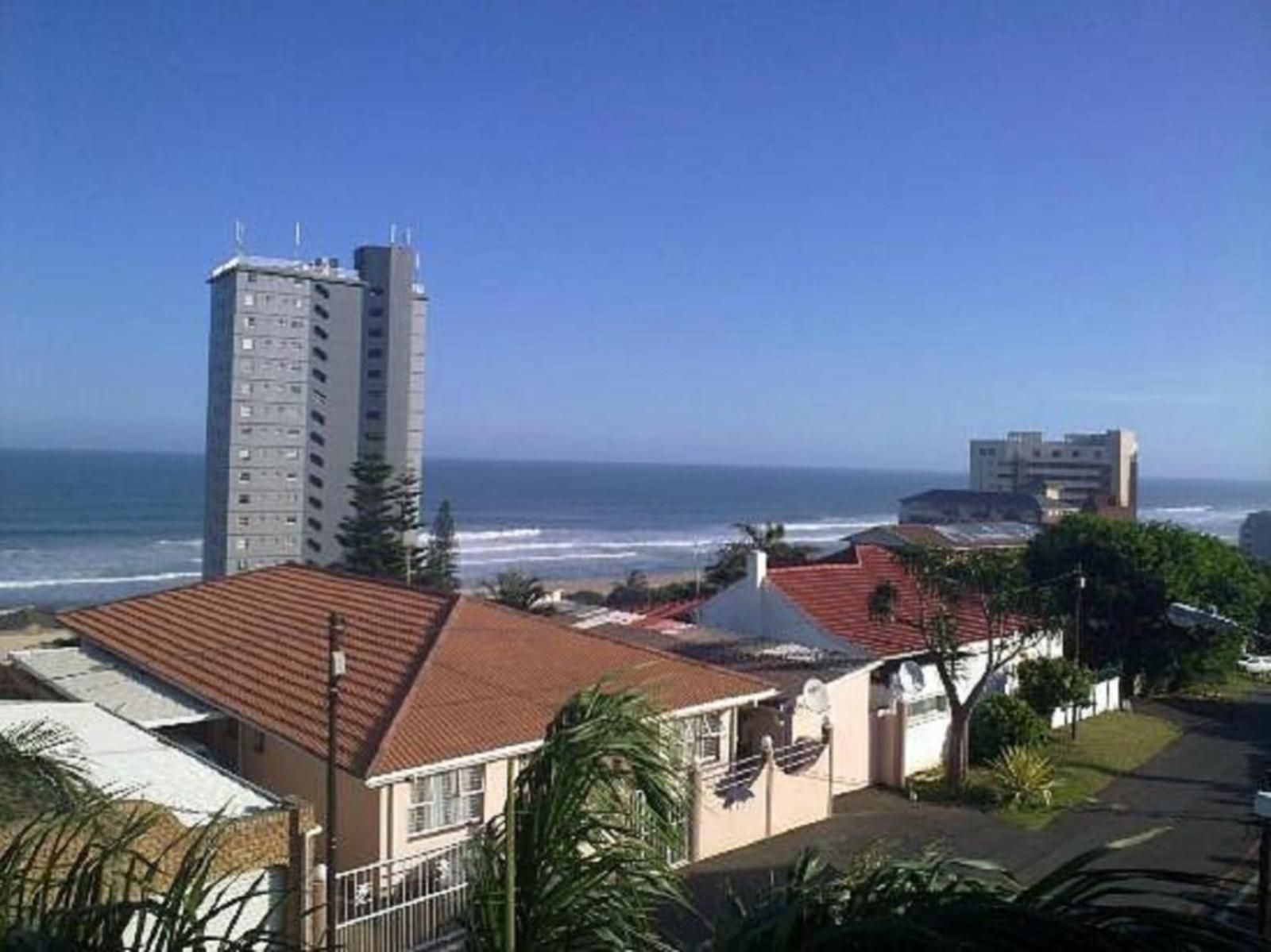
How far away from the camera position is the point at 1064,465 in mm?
127812

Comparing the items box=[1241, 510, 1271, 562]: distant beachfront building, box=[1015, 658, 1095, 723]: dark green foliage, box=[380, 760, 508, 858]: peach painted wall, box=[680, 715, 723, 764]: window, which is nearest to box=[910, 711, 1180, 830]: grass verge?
box=[1015, 658, 1095, 723]: dark green foliage

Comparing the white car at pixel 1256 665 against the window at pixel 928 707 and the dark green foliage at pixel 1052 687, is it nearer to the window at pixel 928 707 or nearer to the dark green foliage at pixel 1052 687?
the dark green foliage at pixel 1052 687

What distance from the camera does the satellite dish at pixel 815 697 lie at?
18.8m

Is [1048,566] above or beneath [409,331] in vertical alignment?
beneath

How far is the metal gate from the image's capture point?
11.8 meters

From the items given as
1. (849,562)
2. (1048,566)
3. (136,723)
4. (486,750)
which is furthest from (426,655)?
(1048,566)

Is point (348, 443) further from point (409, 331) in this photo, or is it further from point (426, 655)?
point (426, 655)

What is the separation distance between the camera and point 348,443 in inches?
2768

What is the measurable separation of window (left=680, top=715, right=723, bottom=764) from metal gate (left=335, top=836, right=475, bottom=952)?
505 centimetres

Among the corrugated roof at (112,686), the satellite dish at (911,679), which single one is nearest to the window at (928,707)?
the satellite dish at (911,679)

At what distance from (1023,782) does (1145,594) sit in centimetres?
1356

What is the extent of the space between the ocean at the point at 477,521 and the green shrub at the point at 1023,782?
175 ft

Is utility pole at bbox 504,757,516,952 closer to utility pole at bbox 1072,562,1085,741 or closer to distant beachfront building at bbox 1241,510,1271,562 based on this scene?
utility pole at bbox 1072,562,1085,741

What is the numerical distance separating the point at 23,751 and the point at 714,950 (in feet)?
23.3
